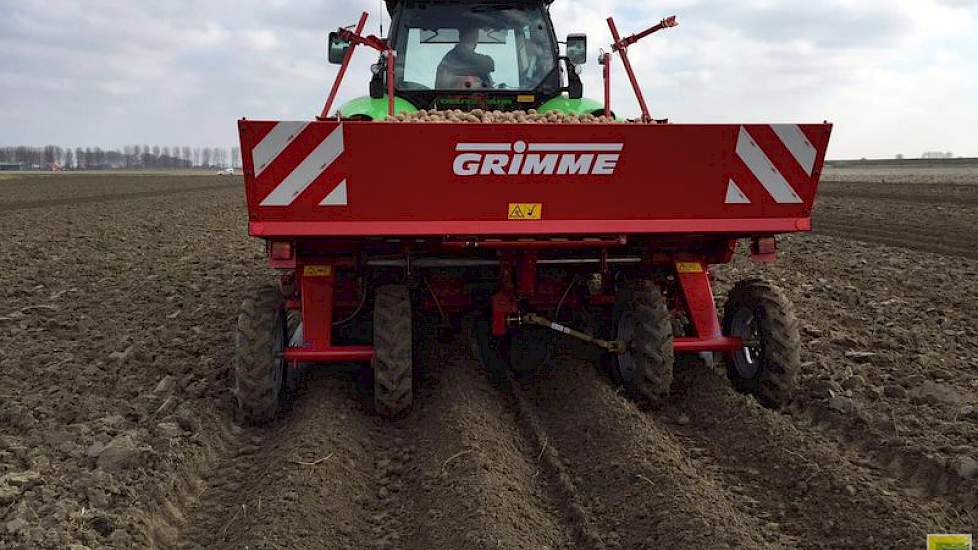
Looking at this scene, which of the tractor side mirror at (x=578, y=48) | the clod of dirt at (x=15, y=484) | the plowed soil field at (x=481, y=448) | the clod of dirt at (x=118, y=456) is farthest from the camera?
the tractor side mirror at (x=578, y=48)

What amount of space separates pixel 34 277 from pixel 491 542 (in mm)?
7379

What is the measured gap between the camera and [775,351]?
470 cm

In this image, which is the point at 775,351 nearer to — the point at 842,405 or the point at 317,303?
the point at 842,405

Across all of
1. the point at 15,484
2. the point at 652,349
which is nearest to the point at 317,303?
the point at 15,484

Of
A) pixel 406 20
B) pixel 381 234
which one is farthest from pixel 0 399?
pixel 406 20

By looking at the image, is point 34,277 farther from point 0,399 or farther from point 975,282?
point 975,282

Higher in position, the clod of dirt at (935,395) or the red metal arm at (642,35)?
the red metal arm at (642,35)

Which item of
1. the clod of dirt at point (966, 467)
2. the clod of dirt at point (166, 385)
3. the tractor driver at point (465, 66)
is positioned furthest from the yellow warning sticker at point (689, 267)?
the clod of dirt at point (166, 385)

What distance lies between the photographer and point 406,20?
6.17 m

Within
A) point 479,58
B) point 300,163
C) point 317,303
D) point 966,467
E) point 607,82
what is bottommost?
point 966,467

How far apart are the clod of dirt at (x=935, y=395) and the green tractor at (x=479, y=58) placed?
2.80 meters

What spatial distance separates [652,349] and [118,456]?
2.80 meters

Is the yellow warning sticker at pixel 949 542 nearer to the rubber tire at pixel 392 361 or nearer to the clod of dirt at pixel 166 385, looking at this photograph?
the rubber tire at pixel 392 361

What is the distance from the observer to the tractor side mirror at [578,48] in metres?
5.91
